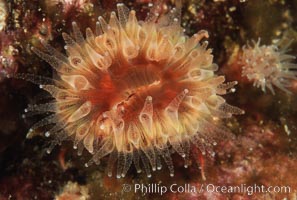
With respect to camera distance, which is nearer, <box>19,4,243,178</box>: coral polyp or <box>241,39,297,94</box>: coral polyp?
<box>19,4,243,178</box>: coral polyp

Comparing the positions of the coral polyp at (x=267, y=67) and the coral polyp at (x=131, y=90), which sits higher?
the coral polyp at (x=267, y=67)

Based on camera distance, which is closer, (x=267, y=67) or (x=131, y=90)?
(x=131, y=90)

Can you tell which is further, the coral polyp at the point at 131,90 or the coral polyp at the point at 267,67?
the coral polyp at the point at 267,67

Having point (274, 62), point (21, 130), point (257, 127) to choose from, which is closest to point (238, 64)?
point (274, 62)

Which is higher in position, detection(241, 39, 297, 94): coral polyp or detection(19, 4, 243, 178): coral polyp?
detection(241, 39, 297, 94): coral polyp

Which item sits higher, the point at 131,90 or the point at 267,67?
the point at 267,67
